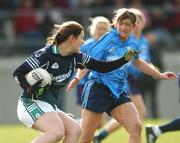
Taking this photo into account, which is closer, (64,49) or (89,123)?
(64,49)

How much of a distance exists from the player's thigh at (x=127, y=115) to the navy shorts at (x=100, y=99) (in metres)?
0.07

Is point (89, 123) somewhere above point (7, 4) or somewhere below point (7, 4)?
above

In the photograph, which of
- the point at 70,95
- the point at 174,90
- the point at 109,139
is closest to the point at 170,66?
the point at 174,90

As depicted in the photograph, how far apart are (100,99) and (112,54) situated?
1.88 ft

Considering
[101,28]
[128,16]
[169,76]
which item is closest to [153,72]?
[169,76]

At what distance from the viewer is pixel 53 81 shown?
31.1ft

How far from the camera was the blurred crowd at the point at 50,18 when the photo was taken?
19.2 metres

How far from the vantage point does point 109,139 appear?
13.9m

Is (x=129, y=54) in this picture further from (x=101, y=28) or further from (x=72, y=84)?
(x=101, y=28)

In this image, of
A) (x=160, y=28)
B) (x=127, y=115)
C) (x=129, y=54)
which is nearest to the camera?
→ (x=129, y=54)

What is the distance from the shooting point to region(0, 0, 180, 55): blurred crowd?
755 inches

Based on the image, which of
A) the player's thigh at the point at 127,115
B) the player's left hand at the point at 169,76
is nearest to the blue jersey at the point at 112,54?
the player's thigh at the point at 127,115

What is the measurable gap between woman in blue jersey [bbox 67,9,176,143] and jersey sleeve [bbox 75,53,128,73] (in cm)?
28

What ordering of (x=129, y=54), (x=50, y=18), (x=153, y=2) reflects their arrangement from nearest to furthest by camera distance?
(x=129, y=54) < (x=50, y=18) < (x=153, y=2)
